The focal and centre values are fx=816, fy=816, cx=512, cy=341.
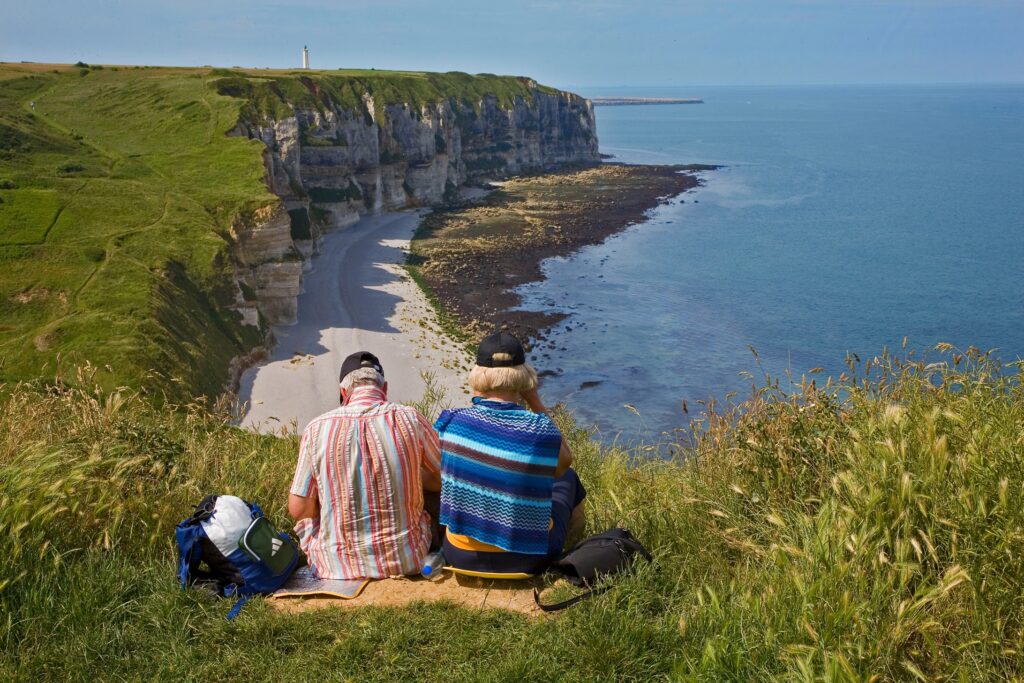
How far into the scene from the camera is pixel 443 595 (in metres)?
5.38

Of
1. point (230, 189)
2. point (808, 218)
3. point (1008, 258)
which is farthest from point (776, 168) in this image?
point (230, 189)

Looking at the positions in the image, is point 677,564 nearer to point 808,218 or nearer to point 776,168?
point 808,218

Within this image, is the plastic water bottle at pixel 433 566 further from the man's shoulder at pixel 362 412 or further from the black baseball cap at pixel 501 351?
the black baseball cap at pixel 501 351

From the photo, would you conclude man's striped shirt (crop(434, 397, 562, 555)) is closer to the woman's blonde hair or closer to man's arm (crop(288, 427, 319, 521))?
the woman's blonde hair

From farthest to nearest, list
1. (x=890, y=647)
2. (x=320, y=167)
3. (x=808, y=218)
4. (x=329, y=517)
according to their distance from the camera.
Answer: (x=808, y=218)
(x=320, y=167)
(x=329, y=517)
(x=890, y=647)

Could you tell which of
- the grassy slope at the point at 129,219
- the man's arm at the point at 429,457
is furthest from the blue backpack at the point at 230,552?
the grassy slope at the point at 129,219

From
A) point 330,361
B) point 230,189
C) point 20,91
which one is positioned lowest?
point 330,361

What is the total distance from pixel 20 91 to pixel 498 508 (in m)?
78.3

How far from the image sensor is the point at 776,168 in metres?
120

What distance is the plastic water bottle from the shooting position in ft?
18.5

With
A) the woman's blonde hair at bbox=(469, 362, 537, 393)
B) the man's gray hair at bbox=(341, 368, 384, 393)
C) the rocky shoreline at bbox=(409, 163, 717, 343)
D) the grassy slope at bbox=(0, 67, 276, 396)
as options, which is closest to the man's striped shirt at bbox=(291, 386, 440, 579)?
the man's gray hair at bbox=(341, 368, 384, 393)

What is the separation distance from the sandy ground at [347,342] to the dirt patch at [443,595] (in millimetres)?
18016

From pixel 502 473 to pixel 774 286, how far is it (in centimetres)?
5440

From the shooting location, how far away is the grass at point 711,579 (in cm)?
400
